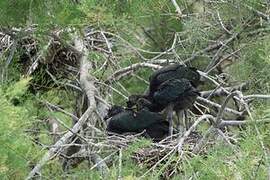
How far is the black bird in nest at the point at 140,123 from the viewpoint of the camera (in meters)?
2.12

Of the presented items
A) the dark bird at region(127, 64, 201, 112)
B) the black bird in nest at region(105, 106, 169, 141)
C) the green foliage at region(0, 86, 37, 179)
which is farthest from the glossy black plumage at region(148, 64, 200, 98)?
the green foliage at region(0, 86, 37, 179)

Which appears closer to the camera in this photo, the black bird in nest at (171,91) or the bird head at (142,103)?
the black bird in nest at (171,91)

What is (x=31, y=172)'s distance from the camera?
5.61 feet

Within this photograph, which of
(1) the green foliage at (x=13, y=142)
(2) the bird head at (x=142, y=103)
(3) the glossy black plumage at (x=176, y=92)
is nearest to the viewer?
(1) the green foliage at (x=13, y=142)

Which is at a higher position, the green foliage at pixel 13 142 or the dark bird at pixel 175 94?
the green foliage at pixel 13 142

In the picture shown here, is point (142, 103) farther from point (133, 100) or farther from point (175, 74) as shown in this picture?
point (175, 74)

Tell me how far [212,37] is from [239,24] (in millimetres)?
291

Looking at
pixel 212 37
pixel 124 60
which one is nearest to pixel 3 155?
pixel 124 60

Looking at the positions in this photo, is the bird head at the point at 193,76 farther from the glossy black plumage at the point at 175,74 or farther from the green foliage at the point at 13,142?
the green foliage at the point at 13,142

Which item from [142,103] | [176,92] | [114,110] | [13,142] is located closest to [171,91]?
[176,92]

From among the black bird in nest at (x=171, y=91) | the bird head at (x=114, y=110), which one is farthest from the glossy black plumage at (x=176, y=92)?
the bird head at (x=114, y=110)

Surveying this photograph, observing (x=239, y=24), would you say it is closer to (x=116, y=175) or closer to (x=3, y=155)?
(x=116, y=175)

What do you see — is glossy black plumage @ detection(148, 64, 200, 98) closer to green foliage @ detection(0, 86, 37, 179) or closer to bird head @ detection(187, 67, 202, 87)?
bird head @ detection(187, 67, 202, 87)

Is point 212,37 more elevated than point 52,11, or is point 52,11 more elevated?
point 52,11
